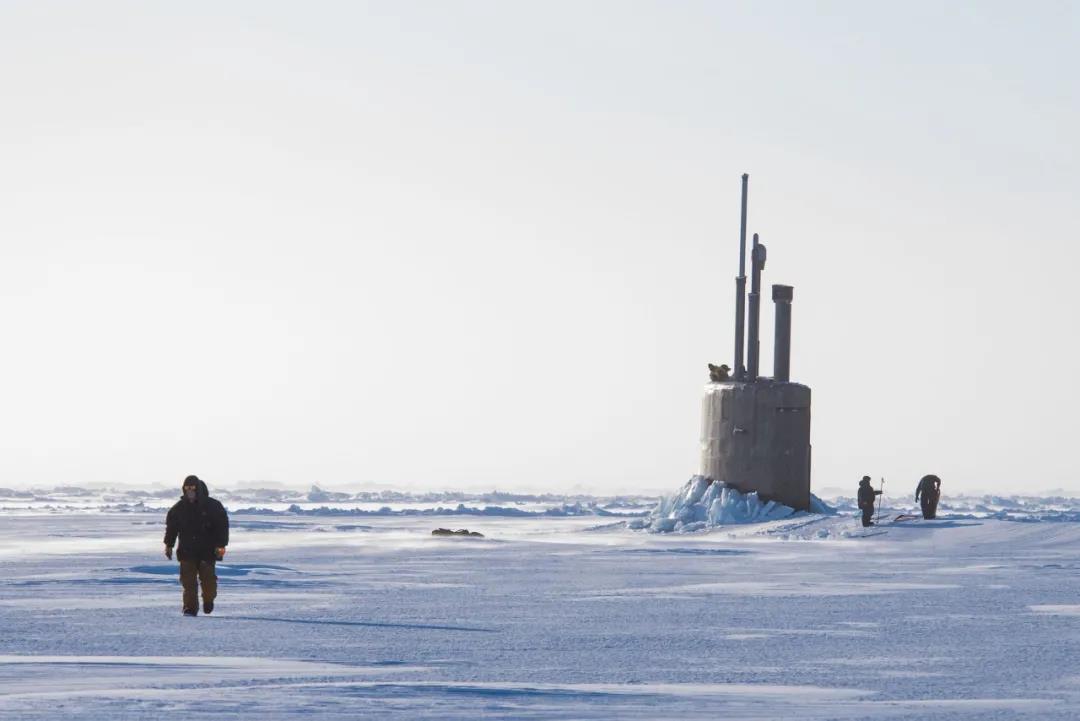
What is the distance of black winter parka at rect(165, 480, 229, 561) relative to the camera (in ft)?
53.2

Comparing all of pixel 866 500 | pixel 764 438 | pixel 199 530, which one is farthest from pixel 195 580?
pixel 764 438

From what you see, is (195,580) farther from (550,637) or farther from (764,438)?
(764,438)

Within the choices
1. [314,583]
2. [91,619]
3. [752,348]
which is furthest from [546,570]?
[752,348]

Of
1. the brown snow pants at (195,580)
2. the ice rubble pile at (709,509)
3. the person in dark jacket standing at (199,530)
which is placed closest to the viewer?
the brown snow pants at (195,580)

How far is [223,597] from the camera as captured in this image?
18141mm

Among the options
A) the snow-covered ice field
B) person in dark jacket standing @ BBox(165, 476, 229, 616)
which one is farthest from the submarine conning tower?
person in dark jacket standing @ BBox(165, 476, 229, 616)

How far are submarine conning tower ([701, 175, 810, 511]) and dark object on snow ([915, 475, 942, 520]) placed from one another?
107 inches

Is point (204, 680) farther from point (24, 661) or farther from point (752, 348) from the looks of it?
point (752, 348)

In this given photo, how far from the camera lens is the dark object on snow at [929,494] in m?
35.0

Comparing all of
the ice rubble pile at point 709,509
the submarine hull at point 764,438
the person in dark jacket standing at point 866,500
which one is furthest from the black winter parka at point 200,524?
the submarine hull at point 764,438

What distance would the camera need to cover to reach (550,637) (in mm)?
13539

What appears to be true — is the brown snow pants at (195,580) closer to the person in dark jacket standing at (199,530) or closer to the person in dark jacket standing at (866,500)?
the person in dark jacket standing at (199,530)

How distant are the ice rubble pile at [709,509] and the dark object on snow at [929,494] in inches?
105

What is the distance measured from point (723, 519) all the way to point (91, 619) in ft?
75.1
